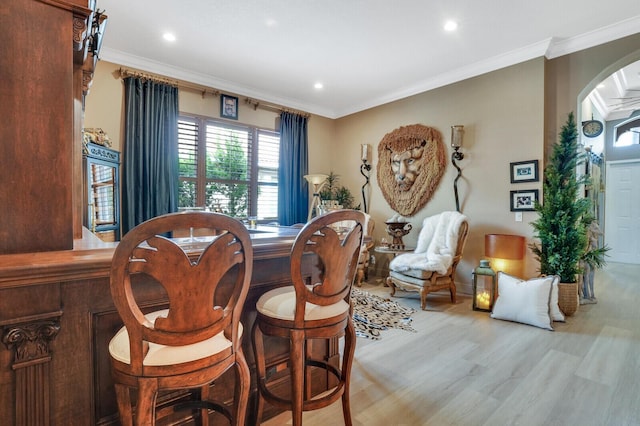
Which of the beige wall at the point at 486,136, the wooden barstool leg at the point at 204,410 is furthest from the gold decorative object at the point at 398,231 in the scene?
the wooden barstool leg at the point at 204,410

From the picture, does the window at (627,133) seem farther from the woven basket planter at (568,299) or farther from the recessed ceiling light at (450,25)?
the recessed ceiling light at (450,25)

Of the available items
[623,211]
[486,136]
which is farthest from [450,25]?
[623,211]

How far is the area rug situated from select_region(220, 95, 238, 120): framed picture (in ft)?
10.9

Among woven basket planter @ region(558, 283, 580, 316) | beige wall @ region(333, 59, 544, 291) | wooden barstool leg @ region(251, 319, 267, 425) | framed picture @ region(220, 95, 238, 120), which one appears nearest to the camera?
wooden barstool leg @ region(251, 319, 267, 425)

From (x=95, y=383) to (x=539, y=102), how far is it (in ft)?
15.4

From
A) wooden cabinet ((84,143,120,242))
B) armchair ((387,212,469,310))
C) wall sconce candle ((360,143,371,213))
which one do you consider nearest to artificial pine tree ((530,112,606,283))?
armchair ((387,212,469,310))

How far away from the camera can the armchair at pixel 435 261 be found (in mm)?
3770

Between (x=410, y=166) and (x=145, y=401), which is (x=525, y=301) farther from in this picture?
(x=145, y=401)

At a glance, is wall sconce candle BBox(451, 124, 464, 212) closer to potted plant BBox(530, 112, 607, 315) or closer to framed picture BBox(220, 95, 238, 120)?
potted plant BBox(530, 112, 607, 315)

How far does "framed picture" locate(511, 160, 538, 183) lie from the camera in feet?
12.3

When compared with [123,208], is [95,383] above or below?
below

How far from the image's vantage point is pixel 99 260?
106 centimetres

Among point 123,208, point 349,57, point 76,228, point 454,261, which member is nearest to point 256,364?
point 76,228

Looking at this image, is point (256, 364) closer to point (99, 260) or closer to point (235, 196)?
point (99, 260)
